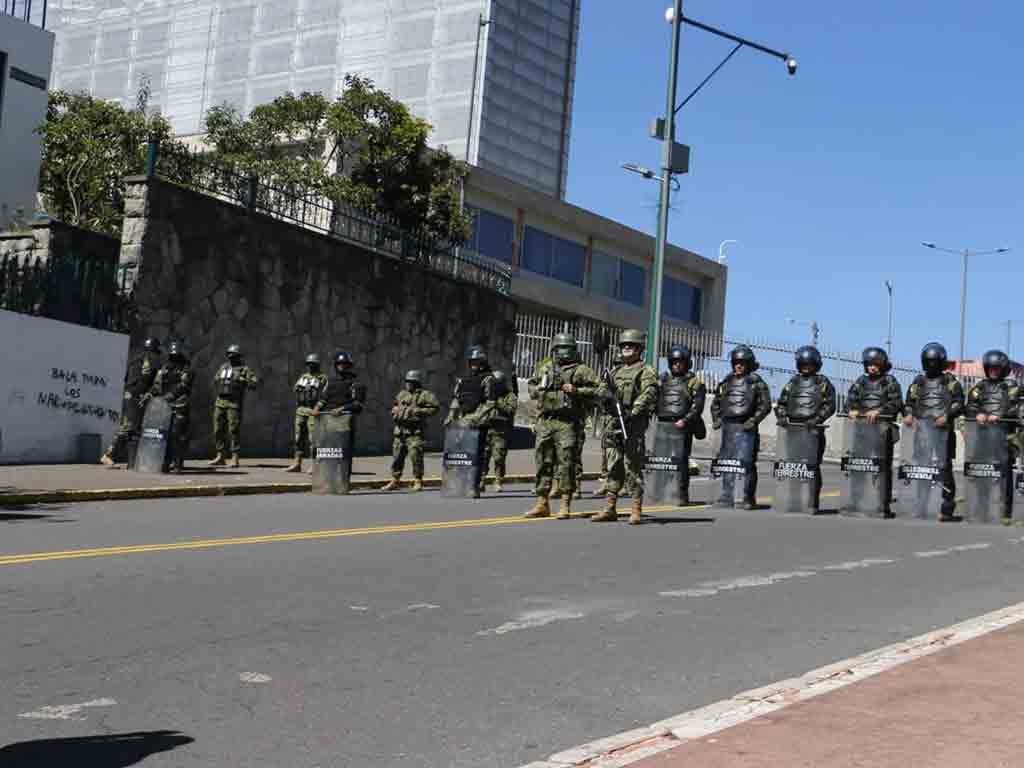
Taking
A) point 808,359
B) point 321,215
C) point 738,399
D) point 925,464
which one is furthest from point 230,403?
point 925,464

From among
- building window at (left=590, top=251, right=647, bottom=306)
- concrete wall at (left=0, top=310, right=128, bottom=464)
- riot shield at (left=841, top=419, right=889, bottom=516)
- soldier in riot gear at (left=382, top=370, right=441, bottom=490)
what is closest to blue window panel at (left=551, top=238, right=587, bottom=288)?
building window at (left=590, top=251, right=647, bottom=306)

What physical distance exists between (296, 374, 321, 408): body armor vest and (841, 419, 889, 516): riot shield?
7940 mm

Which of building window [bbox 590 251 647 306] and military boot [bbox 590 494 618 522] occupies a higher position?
building window [bbox 590 251 647 306]

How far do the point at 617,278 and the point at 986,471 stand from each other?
128 feet

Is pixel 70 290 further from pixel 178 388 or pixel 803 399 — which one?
pixel 803 399

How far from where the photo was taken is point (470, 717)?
527 cm

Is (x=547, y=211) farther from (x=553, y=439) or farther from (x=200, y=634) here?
(x=200, y=634)

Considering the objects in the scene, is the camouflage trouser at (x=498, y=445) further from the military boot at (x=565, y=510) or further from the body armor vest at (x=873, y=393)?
the body armor vest at (x=873, y=393)

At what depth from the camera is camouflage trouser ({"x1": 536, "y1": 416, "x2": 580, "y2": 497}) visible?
13680 mm

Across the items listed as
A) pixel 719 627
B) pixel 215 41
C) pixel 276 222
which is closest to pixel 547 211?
pixel 276 222

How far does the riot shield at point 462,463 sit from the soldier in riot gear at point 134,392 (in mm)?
4824

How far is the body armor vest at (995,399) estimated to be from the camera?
52.6 feet

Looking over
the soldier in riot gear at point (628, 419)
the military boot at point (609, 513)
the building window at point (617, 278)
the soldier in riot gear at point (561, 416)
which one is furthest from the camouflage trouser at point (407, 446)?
the building window at point (617, 278)

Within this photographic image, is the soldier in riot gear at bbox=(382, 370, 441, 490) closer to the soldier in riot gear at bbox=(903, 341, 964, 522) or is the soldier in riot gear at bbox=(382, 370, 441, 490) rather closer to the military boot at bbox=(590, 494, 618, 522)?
the military boot at bbox=(590, 494, 618, 522)
